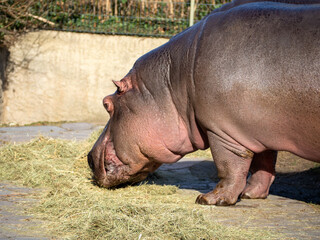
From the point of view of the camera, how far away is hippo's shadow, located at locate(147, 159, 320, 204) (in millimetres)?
5277

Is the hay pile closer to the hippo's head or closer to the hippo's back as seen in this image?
the hippo's head

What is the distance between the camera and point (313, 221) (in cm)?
399

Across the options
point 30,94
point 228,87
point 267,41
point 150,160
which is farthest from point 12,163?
point 30,94

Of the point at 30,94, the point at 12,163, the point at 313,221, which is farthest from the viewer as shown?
the point at 30,94

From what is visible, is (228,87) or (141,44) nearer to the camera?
(228,87)

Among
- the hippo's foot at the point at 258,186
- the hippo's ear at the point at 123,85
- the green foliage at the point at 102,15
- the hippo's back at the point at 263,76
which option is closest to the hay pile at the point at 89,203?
the hippo's foot at the point at 258,186

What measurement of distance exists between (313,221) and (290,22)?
1.48 meters

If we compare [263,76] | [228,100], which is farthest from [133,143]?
[263,76]

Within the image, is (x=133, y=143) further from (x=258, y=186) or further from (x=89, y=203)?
(x=258, y=186)

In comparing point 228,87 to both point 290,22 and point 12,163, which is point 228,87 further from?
point 12,163

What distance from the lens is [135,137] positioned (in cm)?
463

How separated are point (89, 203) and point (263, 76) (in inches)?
63.1

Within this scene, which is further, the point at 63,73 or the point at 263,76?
the point at 63,73

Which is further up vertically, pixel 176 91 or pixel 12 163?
Result: pixel 176 91
